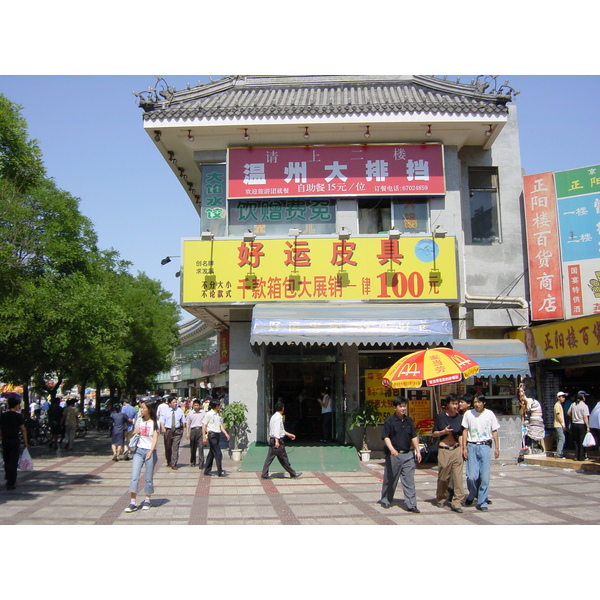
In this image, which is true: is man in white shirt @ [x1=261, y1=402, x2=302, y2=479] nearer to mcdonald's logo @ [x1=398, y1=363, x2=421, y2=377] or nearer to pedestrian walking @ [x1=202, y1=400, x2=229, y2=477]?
pedestrian walking @ [x1=202, y1=400, x2=229, y2=477]

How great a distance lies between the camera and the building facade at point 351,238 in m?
14.5

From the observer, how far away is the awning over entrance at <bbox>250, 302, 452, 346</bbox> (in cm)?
1332

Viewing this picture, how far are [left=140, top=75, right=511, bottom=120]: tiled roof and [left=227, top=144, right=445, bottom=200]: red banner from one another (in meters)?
1.13

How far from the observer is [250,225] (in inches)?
614

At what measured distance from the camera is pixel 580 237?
50.0ft

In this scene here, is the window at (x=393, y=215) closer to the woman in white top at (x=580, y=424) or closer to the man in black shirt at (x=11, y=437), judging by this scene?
the woman in white top at (x=580, y=424)

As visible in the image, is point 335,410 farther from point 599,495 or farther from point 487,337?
point 599,495

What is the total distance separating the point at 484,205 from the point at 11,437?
13.2 meters

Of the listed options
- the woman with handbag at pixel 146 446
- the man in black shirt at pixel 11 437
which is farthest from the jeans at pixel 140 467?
the man in black shirt at pixel 11 437

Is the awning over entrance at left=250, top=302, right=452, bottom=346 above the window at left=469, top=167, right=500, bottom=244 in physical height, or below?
below

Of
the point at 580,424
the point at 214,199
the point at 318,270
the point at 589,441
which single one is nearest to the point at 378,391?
the point at 318,270

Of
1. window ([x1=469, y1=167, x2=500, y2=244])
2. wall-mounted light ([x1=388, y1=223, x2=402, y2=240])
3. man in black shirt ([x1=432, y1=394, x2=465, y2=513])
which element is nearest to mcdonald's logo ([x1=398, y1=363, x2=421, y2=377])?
man in black shirt ([x1=432, y1=394, x2=465, y2=513])

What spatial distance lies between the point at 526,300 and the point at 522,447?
4016 millimetres

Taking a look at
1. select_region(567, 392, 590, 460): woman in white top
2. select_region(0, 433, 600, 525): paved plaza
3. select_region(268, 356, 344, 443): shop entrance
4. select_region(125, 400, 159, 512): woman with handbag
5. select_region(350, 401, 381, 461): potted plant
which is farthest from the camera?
select_region(268, 356, 344, 443): shop entrance
